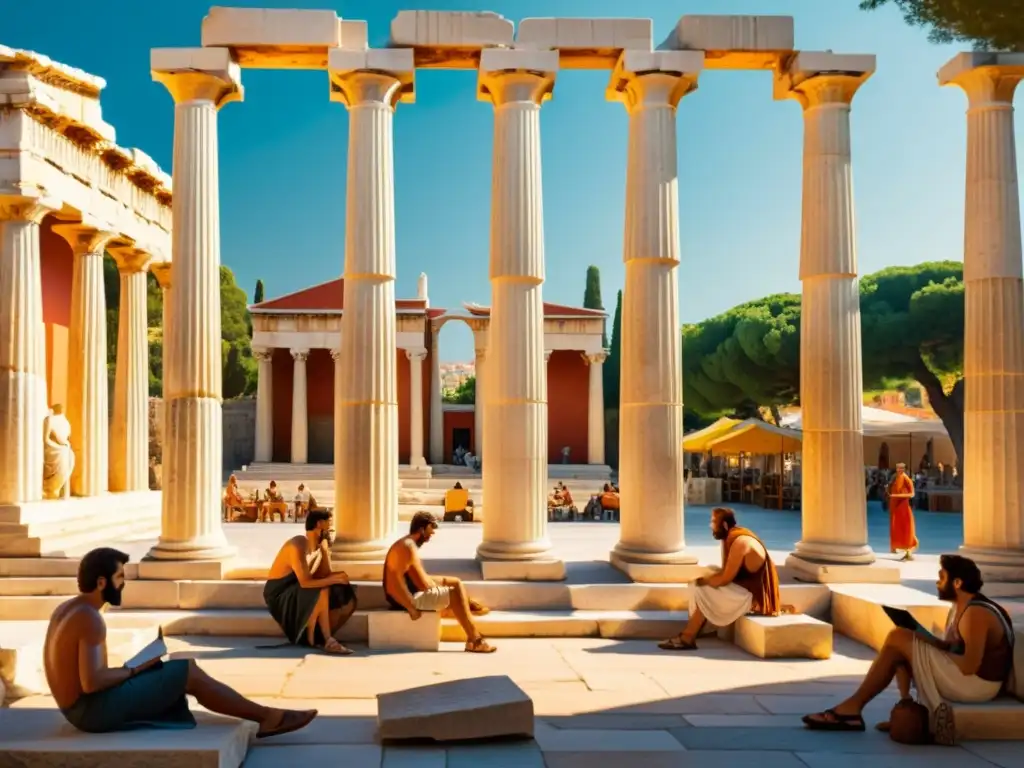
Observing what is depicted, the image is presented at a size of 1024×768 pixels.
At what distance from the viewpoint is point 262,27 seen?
39.8ft

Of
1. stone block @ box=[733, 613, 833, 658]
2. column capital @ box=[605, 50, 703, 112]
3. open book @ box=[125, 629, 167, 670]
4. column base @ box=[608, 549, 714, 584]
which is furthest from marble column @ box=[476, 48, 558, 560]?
open book @ box=[125, 629, 167, 670]

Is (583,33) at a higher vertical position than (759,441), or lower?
higher

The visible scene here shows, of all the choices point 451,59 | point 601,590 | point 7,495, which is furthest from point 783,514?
point 7,495

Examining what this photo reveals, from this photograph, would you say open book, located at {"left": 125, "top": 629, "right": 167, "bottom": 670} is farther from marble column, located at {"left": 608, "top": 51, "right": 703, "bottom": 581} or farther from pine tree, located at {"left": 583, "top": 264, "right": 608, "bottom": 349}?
pine tree, located at {"left": 583, "top": 264, "right": 608, "bottom": 349}

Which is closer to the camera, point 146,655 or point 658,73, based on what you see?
point 146,655

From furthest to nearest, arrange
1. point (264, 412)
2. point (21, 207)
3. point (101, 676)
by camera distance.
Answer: point (264, 412), point (21, 207), point (101, 676)

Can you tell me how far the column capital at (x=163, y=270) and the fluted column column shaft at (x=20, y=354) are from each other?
5.76 meters

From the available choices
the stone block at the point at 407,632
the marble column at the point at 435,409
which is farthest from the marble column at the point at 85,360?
the marble column at the point at 435,409

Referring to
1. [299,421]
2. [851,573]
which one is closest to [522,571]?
[851,573]

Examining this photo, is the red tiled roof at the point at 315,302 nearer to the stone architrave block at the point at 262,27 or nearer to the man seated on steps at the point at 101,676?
the stone architrave block at the point at 262,27

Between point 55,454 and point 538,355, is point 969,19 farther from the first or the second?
point 55,454

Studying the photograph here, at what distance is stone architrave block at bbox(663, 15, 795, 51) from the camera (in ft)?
41.6

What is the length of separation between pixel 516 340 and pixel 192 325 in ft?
14.0

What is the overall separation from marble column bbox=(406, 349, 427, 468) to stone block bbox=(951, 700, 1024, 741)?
31821 millimetres
